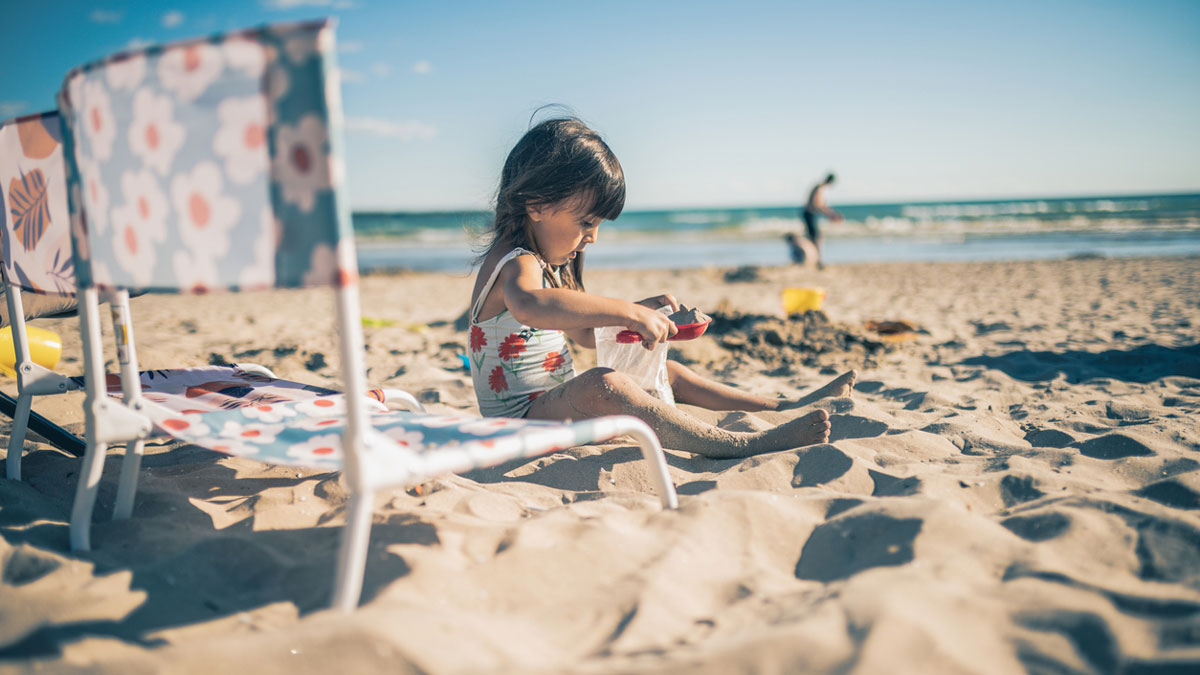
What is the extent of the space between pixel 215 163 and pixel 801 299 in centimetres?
498

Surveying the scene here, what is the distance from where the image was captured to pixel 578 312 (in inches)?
86.4

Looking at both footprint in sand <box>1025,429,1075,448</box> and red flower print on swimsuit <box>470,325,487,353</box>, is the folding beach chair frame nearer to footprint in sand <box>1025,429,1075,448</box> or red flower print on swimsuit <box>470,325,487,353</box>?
red flower print on swimsuit <box>470,325,487,353</box>

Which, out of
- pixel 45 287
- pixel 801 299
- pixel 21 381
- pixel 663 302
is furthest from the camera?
pixel 801 299

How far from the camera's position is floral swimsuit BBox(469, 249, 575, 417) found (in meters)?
2.59

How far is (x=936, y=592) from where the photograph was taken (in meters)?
1.33

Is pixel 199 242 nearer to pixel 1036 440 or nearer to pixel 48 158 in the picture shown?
pixel 48 158

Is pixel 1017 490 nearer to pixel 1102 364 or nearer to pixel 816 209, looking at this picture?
pixel 1102 364

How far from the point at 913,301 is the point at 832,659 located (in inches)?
273

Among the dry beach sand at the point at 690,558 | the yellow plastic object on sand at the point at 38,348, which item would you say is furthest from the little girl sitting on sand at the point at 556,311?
the yellow plastic object on sand at the point at 38,348

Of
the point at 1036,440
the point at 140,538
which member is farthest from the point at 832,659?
the point at 1036,440

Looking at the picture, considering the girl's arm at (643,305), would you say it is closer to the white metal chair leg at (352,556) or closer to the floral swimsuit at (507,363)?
the floral swimsuit at (507,363)

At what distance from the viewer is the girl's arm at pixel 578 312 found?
7.23 feet

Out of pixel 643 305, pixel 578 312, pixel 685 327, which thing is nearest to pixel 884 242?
pixel 643 305

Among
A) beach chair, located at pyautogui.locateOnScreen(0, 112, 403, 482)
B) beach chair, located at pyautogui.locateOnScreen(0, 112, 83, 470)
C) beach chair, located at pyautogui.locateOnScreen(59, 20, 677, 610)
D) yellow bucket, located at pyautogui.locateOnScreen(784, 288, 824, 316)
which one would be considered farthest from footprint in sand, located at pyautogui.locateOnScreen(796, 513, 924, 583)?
yellow bucket, located at pyautogui.locateOnScreen(784, 288, 824, 316)
